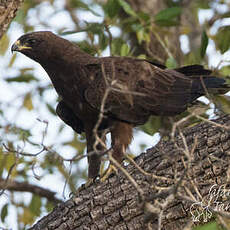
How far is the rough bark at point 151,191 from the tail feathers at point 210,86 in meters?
1.07

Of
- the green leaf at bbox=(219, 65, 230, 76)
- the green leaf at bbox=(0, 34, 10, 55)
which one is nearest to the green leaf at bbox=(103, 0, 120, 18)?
the green leaf at bbox=(219, 65, 230, 76)

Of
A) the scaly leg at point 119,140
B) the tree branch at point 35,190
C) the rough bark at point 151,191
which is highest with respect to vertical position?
the tree branch at point 35,190

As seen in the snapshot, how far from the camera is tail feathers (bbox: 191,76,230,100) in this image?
16.2ft

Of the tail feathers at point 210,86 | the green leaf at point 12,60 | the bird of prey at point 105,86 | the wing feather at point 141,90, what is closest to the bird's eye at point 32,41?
the bird of prey at point 105,86

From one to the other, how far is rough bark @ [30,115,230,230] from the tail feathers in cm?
107

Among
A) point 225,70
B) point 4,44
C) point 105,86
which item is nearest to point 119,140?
point 105,86

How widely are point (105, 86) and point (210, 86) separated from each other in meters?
1.11

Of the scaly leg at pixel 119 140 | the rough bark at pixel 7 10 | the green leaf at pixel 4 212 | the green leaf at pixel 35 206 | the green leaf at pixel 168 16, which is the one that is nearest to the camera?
the rough bark at pixel 7 10

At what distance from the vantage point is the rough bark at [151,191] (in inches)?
139

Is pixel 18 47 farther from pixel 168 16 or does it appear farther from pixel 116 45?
pixel 168 16

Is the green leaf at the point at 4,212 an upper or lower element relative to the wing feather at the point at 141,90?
lower

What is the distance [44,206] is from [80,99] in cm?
188

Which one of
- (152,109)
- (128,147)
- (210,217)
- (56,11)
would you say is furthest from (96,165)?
(56,11)

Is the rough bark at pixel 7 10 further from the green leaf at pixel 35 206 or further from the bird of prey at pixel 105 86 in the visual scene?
the green leaf at pixel 35 206
